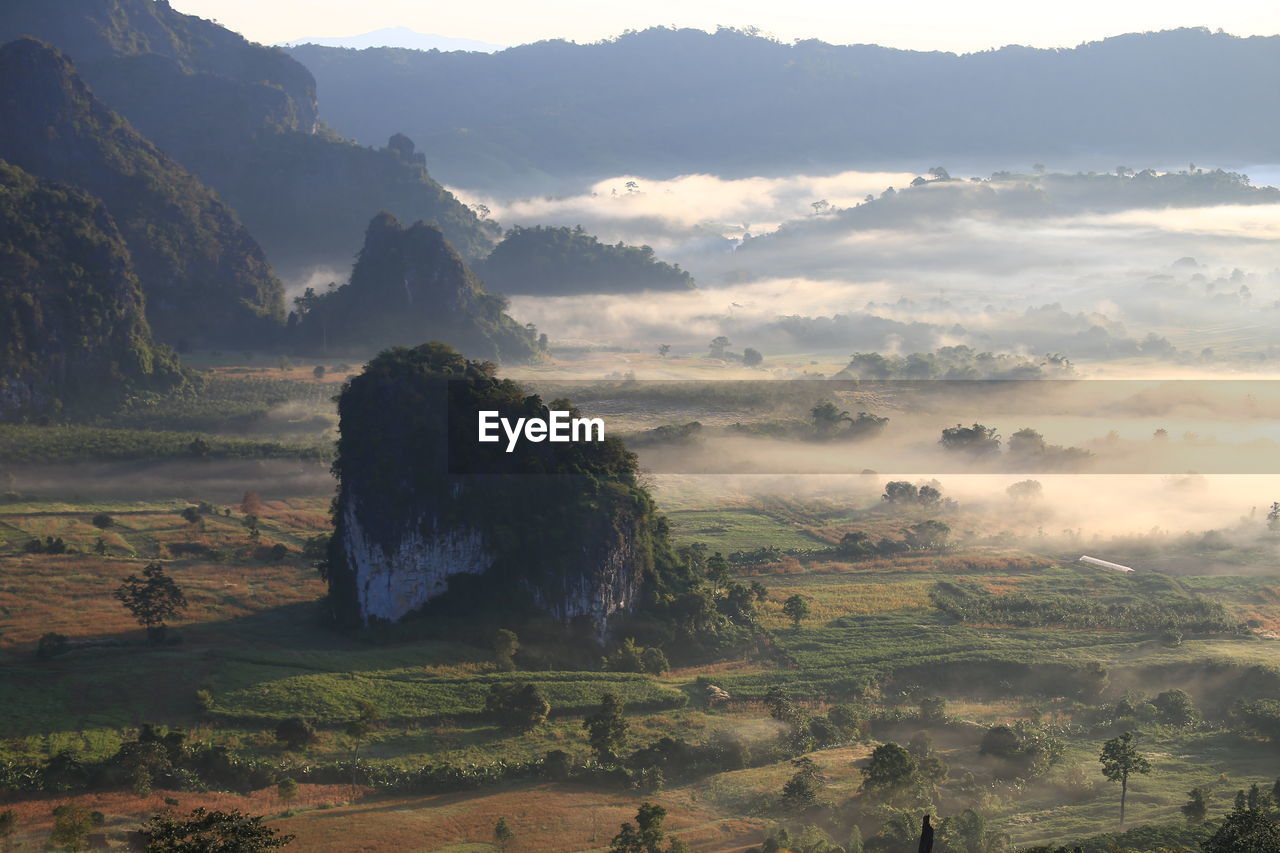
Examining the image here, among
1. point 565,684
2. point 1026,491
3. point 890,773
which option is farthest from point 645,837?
point 1026,491

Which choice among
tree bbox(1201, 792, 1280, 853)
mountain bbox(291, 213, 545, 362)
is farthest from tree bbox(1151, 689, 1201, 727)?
mountain bbox(291, 213, 545, 362)

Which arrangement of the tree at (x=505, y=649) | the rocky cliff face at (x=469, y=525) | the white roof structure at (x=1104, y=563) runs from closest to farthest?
the tree at (x=505, y=649) → the rocky cliff face at (x=469, y=525) → the white roof structure at (x=1104, y=563)

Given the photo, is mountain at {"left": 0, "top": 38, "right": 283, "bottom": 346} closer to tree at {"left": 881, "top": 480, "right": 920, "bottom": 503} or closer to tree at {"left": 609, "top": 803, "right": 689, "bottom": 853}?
tree at {"left": 881, "top": 480, "right": 920, "bottom": 503}

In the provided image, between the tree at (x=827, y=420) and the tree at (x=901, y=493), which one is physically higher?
the tree at (x=827, y=420)

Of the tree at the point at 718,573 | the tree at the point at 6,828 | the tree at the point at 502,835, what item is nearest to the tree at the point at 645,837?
the tree at the point at 502,835

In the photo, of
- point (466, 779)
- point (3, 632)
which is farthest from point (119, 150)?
point (466, 779)

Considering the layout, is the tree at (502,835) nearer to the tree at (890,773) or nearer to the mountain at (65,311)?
the tree at (890,773)

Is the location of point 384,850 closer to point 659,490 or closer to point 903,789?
point 903,789

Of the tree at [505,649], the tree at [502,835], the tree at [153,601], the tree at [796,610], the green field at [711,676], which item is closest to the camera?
the tree at [502,835]
